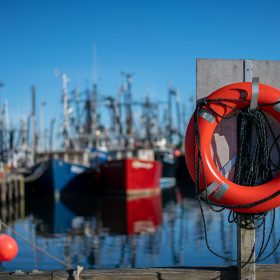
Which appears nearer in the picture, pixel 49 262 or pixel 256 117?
pixel 256 117

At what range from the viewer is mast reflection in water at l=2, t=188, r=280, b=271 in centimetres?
977

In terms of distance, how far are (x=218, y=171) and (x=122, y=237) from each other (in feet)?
32.9

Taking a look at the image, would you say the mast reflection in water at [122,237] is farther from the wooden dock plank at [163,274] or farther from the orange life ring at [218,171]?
the orange life ring at [218,171]

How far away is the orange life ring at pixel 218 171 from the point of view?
3363mm

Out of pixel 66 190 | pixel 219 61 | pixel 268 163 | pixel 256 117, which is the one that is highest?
pixel 219 61

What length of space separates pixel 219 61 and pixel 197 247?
8189mm

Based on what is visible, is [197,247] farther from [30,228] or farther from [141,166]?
[141,166]

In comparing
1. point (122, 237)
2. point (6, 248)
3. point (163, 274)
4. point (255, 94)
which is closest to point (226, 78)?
point (255, 94)

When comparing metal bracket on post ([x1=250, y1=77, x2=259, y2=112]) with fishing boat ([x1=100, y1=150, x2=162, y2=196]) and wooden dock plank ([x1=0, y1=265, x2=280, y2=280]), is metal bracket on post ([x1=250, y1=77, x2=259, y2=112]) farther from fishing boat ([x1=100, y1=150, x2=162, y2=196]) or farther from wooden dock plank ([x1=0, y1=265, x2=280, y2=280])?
fishing boat ([x1=100, y1=150, x2=162, y2=196])

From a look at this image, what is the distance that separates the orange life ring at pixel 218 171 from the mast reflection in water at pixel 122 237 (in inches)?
239

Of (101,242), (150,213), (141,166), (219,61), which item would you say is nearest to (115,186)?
(141,166)

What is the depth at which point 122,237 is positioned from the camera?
13.2 m

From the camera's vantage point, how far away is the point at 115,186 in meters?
29.3

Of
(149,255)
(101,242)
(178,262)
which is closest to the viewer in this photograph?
(178,262)
